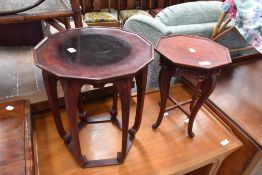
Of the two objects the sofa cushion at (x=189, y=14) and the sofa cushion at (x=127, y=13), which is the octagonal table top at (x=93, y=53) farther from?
the sofa cushion at (x=127, y=13)

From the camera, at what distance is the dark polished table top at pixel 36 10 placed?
97cm

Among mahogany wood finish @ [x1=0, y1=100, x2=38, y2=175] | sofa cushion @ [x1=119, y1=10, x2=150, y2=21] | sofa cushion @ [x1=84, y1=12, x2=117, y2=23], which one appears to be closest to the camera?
mahogany wood finish @ [x1=0, y1=100, x2=38, y2=175]

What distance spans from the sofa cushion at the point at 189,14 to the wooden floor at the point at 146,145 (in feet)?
2.16

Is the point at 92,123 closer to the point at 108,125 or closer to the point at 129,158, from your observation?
the point at 108,125

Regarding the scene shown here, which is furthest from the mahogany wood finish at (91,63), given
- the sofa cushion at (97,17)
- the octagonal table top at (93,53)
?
the sofa cushion at (97,17)

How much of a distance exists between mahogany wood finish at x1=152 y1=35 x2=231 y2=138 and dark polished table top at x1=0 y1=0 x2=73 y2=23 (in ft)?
1.62

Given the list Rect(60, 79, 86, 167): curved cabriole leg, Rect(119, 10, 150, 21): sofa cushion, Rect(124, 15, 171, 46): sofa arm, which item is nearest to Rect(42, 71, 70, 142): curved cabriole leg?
Rect(60, 79, 86, 167): curved cabriole leg

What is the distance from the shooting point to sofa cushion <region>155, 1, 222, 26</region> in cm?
155

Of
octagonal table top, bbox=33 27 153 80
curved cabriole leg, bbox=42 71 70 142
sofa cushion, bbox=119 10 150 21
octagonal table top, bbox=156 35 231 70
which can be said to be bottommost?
sofa cushion, bbox=119 10 150 21

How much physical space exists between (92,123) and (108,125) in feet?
0.29

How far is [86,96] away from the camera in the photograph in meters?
1.34

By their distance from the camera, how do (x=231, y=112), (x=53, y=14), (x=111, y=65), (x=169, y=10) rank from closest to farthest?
(x=111, y=65), (x=53, y=14), (x=231, y=112), (x=169, y=10)

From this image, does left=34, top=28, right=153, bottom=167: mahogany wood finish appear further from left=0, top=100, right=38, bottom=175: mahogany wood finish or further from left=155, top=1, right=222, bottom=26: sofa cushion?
left=155, top=1, right=222, bottom=26: sofa cushion

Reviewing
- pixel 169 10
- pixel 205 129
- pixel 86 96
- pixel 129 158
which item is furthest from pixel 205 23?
pixel 129 158
